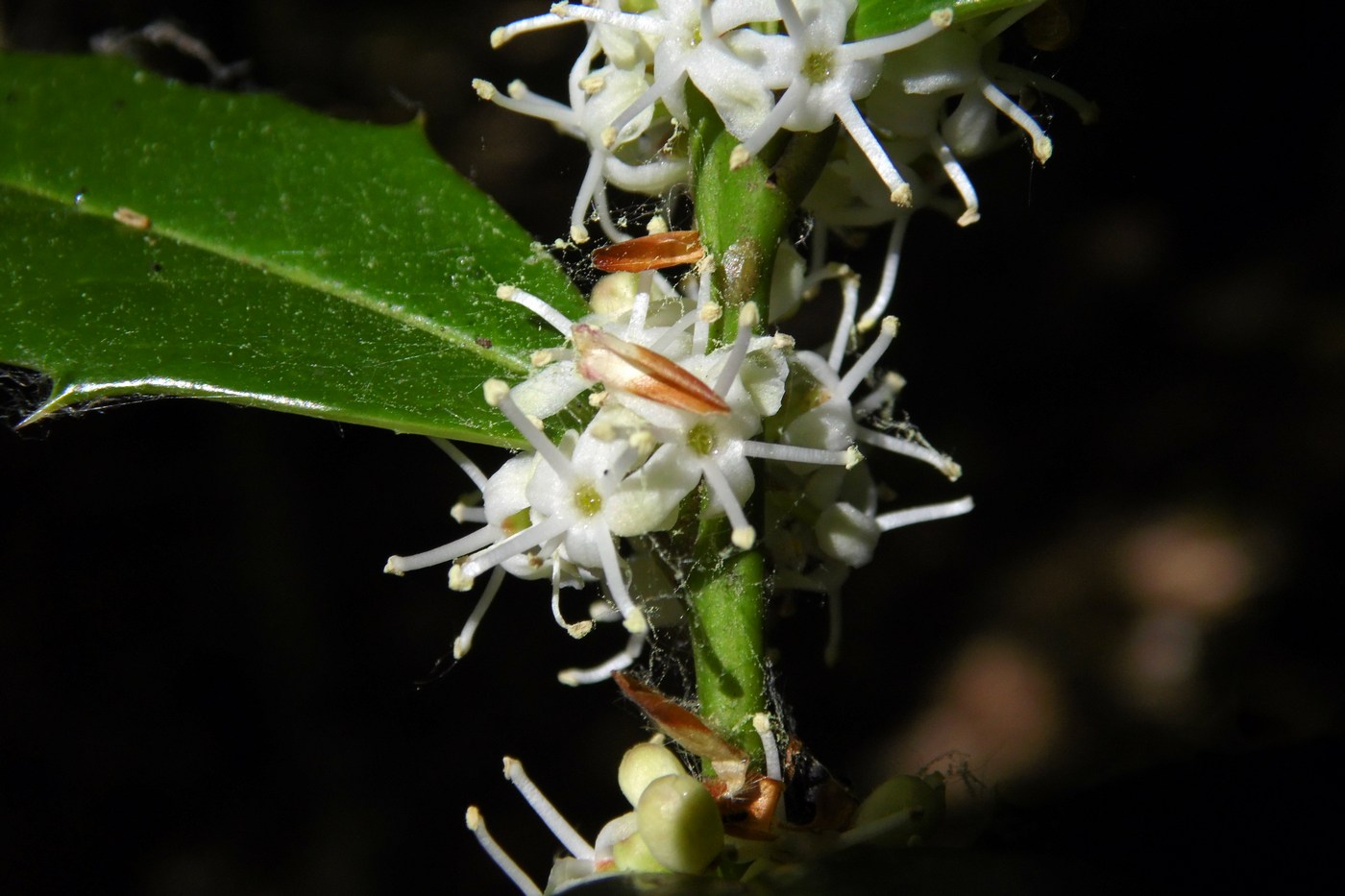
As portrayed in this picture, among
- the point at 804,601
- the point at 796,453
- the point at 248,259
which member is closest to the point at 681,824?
the point at 796,453

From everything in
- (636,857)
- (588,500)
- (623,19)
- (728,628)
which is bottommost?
(636,857)

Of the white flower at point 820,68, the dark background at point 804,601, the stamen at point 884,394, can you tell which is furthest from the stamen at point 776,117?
the dark background at point 804,601

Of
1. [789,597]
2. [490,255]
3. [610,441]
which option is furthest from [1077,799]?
[490,255]

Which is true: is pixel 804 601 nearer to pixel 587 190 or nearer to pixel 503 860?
pixel 503 860

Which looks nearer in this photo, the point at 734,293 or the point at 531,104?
the point at 734,293

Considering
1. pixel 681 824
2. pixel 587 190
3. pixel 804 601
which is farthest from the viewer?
pixel 804 601

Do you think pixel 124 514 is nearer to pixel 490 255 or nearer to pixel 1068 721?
pixel 490 255

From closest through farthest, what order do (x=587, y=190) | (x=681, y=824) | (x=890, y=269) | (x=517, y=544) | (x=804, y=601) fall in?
1. (x=681, y=824)
2. (x=517, y=544)
3. (x=587, y=190)
4. (x=890, y=269)
5. (x=804, y=601)
